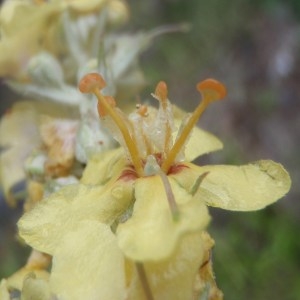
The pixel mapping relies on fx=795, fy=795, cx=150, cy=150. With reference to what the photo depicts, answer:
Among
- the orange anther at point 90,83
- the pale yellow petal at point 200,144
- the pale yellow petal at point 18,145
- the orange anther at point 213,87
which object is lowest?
the pale yellow petal at point 18,145

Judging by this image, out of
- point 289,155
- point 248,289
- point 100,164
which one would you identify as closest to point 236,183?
point 100,164

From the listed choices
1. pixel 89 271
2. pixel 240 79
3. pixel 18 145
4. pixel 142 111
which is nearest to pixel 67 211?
pixel 89 271

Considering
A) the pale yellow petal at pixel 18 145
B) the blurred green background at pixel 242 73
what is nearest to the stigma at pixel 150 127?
the pale yellow petal at pixel 18 145

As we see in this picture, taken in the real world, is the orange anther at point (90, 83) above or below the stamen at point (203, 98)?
above

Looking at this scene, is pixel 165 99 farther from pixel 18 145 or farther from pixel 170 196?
pixel 18 145

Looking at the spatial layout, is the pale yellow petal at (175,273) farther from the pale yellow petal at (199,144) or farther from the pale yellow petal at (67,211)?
the pale yellow petal at (199,144)

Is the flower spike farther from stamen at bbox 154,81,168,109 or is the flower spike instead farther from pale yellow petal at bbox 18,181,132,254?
pale yellow petal at bbox 18,181,132,254

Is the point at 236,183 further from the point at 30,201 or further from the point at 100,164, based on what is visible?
the point at 30,201

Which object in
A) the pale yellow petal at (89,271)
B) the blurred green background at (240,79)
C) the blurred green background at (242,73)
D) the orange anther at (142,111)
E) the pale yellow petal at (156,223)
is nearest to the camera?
the pale yellow petal at (156,223)
